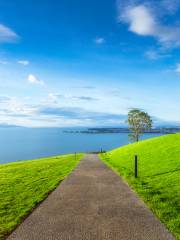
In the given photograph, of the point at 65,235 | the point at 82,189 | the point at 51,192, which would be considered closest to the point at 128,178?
the point at 82,189

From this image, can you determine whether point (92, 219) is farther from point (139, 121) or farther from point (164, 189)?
point (139, 121)

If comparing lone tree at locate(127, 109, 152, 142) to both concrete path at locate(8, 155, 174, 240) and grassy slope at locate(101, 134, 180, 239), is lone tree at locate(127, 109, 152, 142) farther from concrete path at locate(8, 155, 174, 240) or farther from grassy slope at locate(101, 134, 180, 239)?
concrete path at locate(8, 155, 174, 240)

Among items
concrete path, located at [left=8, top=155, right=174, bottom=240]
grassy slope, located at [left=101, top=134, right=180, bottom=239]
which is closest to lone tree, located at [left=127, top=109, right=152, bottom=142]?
grassy slope, located at [left=101, top=134, right=180, bottom=239]

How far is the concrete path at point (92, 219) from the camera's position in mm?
7894

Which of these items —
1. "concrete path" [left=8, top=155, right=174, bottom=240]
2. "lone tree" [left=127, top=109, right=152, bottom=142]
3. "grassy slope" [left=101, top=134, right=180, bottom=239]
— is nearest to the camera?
"concrete path" [left=8, top=155, right=174, bottom=240]

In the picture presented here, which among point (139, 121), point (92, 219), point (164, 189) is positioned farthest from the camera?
point (139, 121)

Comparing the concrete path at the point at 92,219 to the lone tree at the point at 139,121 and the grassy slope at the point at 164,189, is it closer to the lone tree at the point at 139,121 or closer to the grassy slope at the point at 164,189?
the grassy slope at the point at 164,189

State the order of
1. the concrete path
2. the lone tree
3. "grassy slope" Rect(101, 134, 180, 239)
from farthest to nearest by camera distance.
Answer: the lone tree → "grassy slope" Rect(101, 134, 180, 239) → the concrete path

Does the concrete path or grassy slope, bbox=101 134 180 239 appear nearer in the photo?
the concrete path

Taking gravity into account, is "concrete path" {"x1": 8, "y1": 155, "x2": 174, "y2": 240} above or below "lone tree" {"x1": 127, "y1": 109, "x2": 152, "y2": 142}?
below

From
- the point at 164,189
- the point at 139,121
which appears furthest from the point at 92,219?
the point at 139,121

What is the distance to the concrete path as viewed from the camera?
789 cm

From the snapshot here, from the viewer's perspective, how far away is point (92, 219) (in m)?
9.25

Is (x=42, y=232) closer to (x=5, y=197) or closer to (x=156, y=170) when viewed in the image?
(x=5, y=197)
